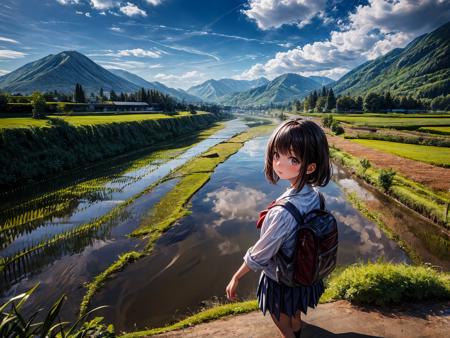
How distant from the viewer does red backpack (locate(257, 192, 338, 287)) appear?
9.29 feet

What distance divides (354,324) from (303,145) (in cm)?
518

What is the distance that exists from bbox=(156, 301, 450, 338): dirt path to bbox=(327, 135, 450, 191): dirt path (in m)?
24.7

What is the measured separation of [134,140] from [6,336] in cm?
5653

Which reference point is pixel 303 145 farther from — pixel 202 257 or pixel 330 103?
pixel 330 103

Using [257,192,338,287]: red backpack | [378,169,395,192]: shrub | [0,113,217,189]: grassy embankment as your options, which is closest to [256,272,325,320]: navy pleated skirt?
[257,192,338,287]: red backpack

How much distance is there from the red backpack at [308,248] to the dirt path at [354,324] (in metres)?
3.38

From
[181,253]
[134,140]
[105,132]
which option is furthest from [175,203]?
[134,140]

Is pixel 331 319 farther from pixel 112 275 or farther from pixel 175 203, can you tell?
pixel 175 203

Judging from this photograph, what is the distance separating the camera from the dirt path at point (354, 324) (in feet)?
17.6

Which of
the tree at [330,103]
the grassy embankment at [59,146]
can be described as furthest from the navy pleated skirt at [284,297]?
the tree at [330,103]

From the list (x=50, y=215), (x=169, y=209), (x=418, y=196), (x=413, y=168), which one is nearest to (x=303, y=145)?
(x=169, y=209)

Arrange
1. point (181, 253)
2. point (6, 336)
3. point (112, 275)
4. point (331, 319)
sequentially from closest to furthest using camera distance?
point (6, 336) → point (331, 319) → point (112, 275) → point (181, 253)

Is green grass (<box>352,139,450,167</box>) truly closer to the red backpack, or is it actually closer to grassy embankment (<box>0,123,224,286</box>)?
grassy embankment (<box>0,123,224,286</box>)

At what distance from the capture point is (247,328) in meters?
6.30
